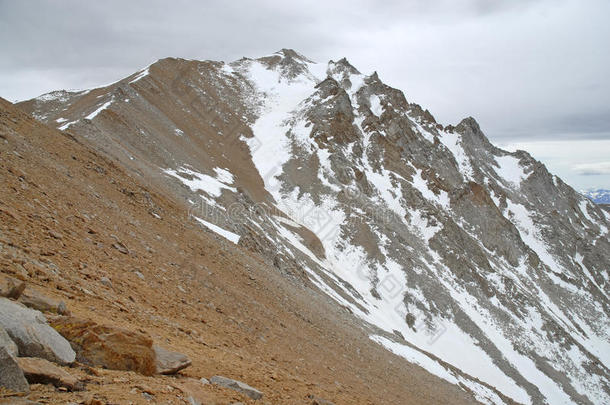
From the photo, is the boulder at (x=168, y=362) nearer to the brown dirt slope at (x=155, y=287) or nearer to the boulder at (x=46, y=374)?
the brown dirt slope at (x=155, y=287)

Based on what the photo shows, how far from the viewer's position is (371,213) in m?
65.1

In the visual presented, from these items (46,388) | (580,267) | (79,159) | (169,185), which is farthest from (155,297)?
(580,267)

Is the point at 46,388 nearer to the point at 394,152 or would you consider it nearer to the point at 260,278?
the point at 260,278

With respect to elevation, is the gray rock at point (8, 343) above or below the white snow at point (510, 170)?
below

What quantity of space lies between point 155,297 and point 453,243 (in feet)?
229

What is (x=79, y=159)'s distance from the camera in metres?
16.1

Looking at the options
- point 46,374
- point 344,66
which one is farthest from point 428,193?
point 46,374

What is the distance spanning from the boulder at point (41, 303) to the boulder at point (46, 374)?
154 cm

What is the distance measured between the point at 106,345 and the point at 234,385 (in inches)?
98.4

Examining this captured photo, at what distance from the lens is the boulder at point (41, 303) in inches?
224

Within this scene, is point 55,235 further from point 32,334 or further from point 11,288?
point 32,334

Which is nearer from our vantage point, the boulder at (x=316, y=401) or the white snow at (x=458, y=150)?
the boulder at (x=316, y=401)

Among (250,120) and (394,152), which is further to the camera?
(394,152)

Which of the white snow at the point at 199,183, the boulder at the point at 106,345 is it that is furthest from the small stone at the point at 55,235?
the white snow at the point at 199,183
